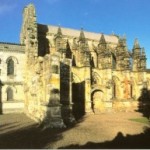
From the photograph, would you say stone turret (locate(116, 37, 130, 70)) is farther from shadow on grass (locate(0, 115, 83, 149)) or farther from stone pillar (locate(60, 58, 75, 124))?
shadow on grass (locate(0, 115, 83, 149))

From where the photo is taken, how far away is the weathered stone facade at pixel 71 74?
22.9 metres

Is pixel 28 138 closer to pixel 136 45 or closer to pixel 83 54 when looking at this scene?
pixel 83 54

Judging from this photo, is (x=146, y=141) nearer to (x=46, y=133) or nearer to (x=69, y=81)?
(x=46, y=133)

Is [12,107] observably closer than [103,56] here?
Yes

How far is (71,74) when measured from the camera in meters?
27.5

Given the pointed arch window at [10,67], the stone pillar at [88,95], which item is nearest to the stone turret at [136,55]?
the stone pillar at [88,95]

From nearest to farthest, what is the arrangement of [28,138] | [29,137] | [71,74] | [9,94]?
1. [28,138]
2. [29,137]
3. [71,74]
4. [9,94]

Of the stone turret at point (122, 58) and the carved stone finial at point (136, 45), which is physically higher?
the carved stone finial at point (136, 45)

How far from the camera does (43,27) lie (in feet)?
149

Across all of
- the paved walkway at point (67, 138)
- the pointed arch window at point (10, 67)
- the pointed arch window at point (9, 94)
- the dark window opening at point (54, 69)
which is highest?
the pointed arch window at point (10, 67)

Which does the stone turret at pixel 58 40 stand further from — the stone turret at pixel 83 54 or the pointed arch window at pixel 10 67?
the pointed arch window at pixel 10 67

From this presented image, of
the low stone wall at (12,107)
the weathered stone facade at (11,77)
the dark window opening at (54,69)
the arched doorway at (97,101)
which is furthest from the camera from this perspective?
the arched doorway at (97,101)

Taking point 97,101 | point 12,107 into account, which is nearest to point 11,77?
→ point 12,107

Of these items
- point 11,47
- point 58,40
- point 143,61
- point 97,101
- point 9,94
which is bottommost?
point 97,101
